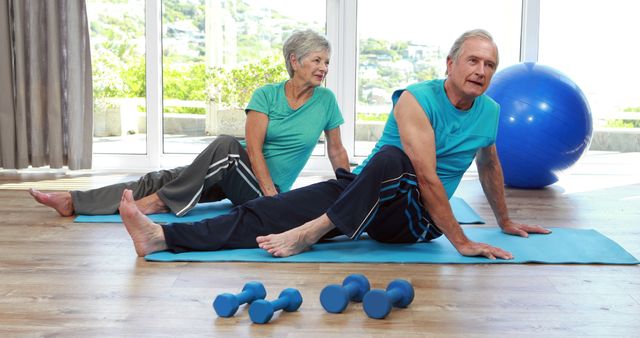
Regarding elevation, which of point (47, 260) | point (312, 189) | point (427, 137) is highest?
point (427, 137)

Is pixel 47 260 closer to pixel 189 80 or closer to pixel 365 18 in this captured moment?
pixel 189 80

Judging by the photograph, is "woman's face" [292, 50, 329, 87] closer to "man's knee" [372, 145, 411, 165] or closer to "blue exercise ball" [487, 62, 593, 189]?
"man's knee" [372, 145, 411, 165]

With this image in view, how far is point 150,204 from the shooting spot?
337 cm

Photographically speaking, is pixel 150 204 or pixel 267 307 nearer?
pixel 267 307

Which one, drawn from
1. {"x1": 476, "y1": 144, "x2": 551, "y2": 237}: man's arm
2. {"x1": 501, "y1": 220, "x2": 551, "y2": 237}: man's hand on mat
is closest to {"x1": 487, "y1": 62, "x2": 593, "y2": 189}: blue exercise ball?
{"x1": 501, "y1": 220, "x2": 551, "y2": 237}: man's hand on mat

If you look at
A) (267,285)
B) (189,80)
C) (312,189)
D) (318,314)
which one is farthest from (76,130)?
(318,314)

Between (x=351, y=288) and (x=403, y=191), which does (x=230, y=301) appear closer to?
(x=351, y=288)

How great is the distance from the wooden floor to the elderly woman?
26 cm

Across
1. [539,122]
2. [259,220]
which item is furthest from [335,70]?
[259,220]

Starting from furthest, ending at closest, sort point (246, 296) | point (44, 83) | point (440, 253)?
point (44, 83) < point (440, 253) < point (246, 296)

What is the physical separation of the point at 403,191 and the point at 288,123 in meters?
0.83

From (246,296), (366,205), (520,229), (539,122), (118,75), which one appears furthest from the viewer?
(118,75)

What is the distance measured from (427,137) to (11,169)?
10.1 ft

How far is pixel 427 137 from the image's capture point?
8.33 feet
